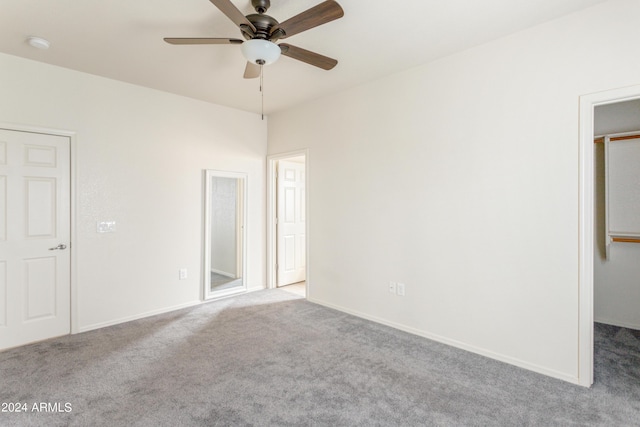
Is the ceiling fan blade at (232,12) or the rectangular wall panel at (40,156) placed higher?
the ceiling fan blade at (232,12)

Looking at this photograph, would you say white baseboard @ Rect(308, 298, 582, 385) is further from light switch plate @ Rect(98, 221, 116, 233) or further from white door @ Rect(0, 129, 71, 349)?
white door @ Rect(0, 129, 71, 349)

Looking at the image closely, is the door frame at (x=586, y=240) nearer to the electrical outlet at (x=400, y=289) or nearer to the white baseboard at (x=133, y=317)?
the electrical outlet at (x=400, y=289)

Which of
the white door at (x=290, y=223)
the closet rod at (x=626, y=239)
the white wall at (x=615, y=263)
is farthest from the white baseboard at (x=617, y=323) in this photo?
the white door at (x=290, y=223)

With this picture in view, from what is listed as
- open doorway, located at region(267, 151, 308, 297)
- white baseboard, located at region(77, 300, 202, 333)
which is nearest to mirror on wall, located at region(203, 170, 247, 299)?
white baseboard, located at region(77, 300, 202, 333)

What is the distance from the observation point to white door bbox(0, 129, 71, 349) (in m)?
3.02

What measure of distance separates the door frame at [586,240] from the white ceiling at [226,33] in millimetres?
816

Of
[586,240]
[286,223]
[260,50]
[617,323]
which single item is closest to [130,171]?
[286,223]

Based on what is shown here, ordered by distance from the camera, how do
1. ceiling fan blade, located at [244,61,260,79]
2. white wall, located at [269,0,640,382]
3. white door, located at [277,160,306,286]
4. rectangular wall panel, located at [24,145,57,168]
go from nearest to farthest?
white wall, located at [269,0,640,382], ceiling fan blade, located at [244,61,260,79], rectangular wall panel, located at [24,145,57,168], white door, located at [277,160,306,286]

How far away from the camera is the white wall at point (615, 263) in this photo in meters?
3.47

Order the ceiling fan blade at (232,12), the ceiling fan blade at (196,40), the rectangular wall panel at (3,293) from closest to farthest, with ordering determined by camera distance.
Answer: the ceiling fan blade at (232,12) < the ceiling fan blade at (196,40) < the rectangular wall panel at (3,293)

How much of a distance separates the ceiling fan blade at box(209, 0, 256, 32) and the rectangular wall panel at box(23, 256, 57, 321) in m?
3.00

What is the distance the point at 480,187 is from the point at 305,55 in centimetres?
186

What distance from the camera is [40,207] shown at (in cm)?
319

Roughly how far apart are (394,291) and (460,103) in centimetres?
199
